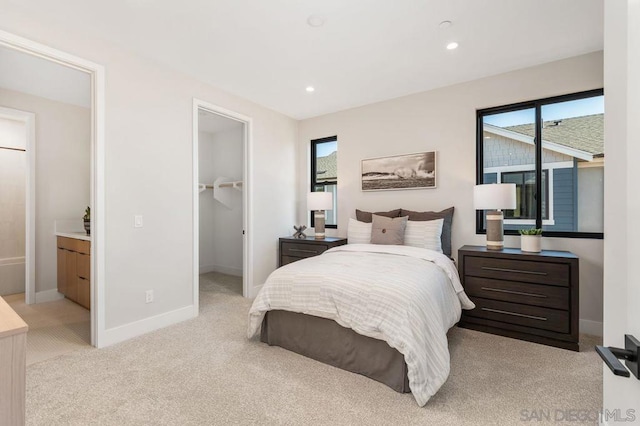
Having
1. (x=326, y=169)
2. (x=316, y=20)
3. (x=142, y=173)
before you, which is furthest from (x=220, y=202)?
(x=316, y=20)

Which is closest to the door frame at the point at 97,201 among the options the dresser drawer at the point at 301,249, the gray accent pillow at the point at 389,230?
the dresser drawer at the point at 301,249

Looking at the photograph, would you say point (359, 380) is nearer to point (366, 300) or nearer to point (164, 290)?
point (366, 300)

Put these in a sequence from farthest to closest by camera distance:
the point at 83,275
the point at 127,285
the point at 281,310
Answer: the point at 83,275, the point at 127,285, the point at 281,310

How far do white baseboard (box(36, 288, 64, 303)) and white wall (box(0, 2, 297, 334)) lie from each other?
2.09 m

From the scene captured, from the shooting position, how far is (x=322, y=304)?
215 centimetres

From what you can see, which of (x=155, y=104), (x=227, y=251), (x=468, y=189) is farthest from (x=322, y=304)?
(x=227, y=251)

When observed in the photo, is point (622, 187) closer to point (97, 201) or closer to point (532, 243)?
point (532, 243)

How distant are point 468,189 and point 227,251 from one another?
4147mm

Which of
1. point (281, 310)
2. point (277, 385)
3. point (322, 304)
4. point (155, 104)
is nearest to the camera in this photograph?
point (277, 385)

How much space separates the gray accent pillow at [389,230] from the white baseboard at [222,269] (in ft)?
9.45

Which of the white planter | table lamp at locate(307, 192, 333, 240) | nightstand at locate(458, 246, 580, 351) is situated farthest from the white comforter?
table lamp at locate(307, 192, 333, 240)

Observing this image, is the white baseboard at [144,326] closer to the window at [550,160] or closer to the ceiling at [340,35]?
the ceiling at [340,35]

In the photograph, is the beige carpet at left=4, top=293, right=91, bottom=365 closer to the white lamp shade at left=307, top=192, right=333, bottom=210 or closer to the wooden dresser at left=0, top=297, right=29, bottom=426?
the wooden dresser at left=0, top=297, right=29, bottom=426

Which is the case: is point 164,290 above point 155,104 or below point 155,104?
below
